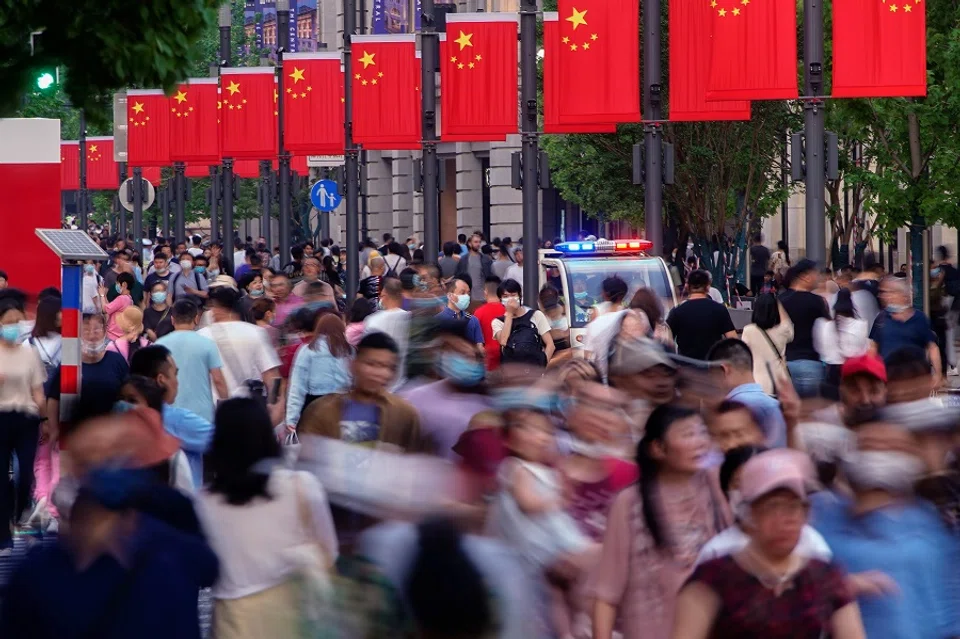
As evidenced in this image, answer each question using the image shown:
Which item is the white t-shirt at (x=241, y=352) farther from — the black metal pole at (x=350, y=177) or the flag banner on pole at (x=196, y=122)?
the flag banner on pole at (x=196, y=122)

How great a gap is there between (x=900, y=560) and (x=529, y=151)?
2164 centimetres

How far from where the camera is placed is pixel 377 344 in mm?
8016

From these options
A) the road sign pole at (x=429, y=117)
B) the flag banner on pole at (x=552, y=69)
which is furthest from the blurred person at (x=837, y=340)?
the road sign pole at (x=429, y=117)

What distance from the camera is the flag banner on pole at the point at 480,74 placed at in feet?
88.8

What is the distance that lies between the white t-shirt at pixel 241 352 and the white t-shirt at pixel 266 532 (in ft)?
19.9

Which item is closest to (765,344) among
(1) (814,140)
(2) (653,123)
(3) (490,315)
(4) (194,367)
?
(4) (194,367)

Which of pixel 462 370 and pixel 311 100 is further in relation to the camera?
pixel 311 100

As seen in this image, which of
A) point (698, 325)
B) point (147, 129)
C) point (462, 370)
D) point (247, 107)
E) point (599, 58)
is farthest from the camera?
point (147, 129)

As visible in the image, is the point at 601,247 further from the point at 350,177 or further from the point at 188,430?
the point at 350,177

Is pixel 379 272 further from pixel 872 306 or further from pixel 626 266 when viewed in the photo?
pixel 872 306

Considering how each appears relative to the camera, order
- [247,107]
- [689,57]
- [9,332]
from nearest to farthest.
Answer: [9,332]
[689,57]
[247,107]

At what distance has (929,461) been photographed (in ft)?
22.4

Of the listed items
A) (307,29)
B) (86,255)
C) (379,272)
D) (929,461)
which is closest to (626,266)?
(379,272)

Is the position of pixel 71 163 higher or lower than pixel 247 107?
higher
